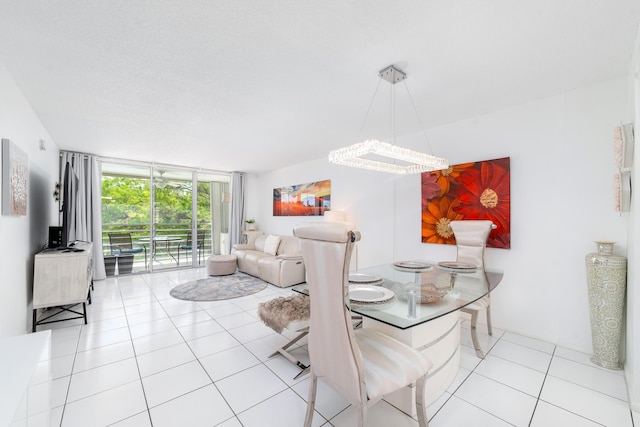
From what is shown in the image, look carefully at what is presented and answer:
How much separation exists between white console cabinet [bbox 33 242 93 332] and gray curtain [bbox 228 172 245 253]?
12.6ft

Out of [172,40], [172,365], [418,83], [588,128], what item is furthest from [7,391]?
[588,128]

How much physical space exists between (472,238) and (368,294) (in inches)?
66.4

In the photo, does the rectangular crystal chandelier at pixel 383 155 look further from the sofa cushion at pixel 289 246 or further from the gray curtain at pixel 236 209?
the gray curtain at pixel 236 209

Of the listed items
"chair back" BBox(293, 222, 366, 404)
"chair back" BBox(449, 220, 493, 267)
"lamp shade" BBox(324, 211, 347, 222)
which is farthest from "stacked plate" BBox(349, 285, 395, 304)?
"lamp shade" BBox(324, 211, 347, 222)

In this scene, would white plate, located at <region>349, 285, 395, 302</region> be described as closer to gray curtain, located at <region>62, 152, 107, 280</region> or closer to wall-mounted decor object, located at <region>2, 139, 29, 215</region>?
wall-mounted decor object, located at <region>2, 139, 29, 215</region>

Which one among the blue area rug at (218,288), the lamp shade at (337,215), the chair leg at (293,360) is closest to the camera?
the chair leg at (293,360)

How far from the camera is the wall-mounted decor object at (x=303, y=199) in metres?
5.07

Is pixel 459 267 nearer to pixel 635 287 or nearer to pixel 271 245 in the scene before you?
pixel 635 287

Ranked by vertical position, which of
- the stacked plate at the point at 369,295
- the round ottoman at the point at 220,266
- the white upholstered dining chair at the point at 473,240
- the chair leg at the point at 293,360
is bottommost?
the chair leg at the point at 293,360

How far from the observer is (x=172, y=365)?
2.18 metres

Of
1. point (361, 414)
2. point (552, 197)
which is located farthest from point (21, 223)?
point (552, 197)

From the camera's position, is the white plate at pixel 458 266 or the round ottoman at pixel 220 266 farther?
the round ottoman at pixel 220 266

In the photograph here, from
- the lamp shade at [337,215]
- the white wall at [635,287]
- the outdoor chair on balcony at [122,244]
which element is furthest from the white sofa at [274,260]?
the white wall at [635,287]

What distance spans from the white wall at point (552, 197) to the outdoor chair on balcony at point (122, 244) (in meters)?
5.88
